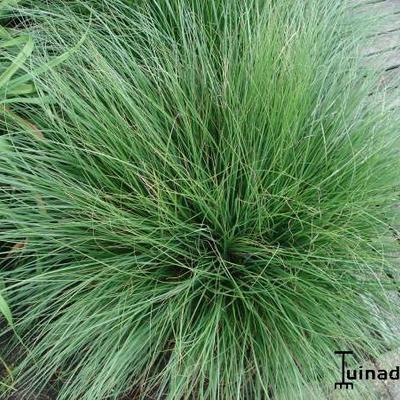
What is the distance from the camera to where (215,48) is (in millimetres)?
1383

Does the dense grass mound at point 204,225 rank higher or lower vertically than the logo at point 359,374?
higher

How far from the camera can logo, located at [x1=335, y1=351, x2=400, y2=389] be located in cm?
106

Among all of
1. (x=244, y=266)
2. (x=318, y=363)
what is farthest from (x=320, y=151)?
(x=318, y=363)

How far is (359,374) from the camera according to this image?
1092mm

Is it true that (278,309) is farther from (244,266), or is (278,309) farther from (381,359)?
(381,359)

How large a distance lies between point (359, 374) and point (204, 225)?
0.46 meters

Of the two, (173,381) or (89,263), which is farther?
(89,263)

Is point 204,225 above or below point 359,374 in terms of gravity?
above

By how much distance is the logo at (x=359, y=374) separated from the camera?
1.06 metres

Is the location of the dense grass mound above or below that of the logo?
above

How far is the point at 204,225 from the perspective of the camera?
1150 mm

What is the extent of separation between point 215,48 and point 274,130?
0.35 metres

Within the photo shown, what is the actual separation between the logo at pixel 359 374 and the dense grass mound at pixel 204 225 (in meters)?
0.03

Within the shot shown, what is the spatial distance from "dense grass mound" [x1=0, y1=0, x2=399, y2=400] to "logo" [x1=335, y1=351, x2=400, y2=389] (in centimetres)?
3
